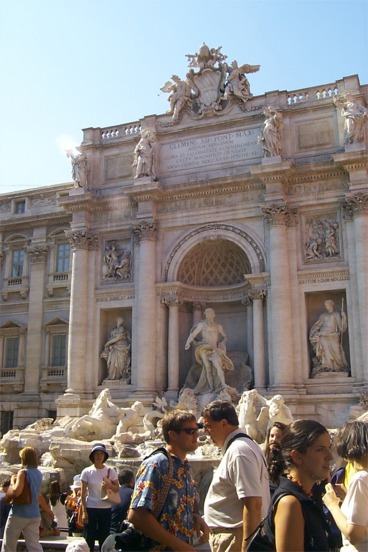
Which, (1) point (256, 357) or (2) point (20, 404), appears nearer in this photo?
(1) point (256, 357)

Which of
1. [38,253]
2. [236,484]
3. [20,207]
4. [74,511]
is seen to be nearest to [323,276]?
[38,253]

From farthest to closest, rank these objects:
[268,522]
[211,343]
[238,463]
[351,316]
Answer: [211,343] < [351,316] < [238,463] < [268,522]

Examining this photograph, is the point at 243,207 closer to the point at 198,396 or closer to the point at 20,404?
the point at 198,396

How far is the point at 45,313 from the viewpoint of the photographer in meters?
27.3

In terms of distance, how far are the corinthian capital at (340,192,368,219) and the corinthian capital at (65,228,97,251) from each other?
10193mm

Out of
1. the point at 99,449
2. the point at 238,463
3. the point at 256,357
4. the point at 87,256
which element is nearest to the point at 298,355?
the point at 256,357

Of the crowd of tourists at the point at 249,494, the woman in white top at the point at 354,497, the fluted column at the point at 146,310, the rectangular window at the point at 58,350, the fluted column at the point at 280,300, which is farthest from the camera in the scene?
the rectangular window at the point at 58,350

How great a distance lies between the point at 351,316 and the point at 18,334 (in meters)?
15.3

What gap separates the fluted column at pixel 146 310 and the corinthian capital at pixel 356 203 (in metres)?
7.34

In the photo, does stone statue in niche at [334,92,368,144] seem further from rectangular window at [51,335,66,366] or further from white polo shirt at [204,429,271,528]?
white polo shirt at [204,429,271,528]

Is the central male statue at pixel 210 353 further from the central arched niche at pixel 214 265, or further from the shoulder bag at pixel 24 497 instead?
the shoulder bag at pixel 24 497

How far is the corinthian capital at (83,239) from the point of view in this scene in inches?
963

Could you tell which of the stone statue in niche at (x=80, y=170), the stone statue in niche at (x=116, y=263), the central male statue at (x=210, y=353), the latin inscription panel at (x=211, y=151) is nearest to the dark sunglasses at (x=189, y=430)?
the central male statue at (x=210, y=353)

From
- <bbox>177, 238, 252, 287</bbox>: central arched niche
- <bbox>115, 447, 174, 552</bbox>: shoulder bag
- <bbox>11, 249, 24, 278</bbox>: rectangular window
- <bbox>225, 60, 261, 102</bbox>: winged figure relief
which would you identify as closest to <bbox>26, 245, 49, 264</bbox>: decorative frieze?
<bbox>11, 249, 24, 278</bbox>: rectangular window
